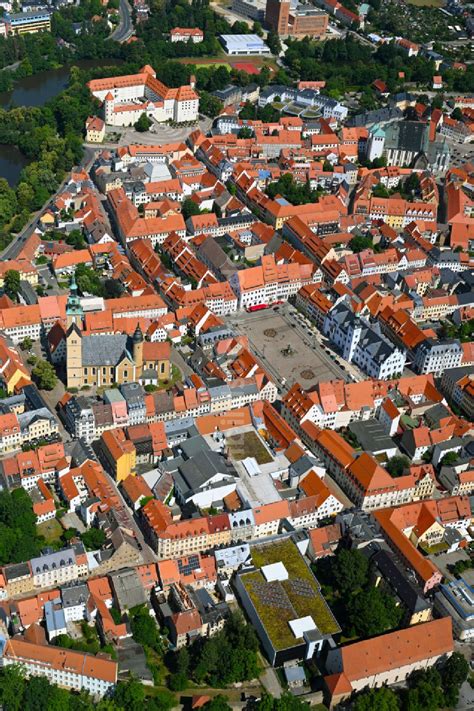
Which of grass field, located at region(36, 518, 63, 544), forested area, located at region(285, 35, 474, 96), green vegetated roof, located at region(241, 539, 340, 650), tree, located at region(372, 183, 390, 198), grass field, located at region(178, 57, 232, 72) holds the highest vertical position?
forested area, located at region(285, 35, 474, 96)

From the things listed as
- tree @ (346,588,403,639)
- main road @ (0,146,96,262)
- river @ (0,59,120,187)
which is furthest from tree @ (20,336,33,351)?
river @ (0,59,120,187)

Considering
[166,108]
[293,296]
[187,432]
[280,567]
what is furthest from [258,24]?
[280,567]

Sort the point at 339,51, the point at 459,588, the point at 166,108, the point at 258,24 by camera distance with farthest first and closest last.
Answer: the point at 258,24 → the point at 339,51 → the point at 166,108 → the point at 459,588

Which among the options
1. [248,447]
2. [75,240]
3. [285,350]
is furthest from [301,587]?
[75,240]

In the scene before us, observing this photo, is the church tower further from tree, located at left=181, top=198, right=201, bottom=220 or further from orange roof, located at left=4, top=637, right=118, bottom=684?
tree, located at left=181, top=198, right=201, bottom=220

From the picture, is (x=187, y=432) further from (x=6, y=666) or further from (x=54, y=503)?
(x=6, y=666)

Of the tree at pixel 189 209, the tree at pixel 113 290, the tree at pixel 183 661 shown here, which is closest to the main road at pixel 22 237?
the tree at pixel 113 290

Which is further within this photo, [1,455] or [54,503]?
[1,455]

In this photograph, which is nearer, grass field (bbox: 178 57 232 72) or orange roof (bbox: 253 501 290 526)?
orange roof (bbox: 253 501 290 526)

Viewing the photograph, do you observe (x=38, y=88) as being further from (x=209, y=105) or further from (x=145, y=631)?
(x=145, y=631)
